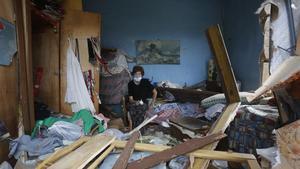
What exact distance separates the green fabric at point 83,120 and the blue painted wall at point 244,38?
2.56 metres

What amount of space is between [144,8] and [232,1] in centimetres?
166

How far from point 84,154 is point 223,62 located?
1.22 metres

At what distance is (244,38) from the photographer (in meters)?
4.77

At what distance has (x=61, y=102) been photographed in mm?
3547

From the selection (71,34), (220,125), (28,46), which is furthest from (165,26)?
(220,125)

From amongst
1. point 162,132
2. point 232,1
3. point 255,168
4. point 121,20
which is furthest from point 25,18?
point 232,1

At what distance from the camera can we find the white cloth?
3.45 meters

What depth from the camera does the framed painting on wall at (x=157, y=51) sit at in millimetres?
5418

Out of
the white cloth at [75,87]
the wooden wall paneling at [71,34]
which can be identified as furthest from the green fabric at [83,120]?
the wooden wall paneling at [71,34]

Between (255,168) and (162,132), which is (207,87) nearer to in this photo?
(162,132)

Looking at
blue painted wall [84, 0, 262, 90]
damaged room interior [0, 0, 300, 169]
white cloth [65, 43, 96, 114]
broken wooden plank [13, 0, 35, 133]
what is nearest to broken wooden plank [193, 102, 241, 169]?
damaged room interior [0, 0, 300, 169]

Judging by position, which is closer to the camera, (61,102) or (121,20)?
(61,102)

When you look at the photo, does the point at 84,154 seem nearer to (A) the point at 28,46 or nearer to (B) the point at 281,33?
(A) the point at 28,46

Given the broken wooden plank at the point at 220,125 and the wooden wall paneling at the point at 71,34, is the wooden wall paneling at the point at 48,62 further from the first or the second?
the broken wooden plank at the point at 220,125
